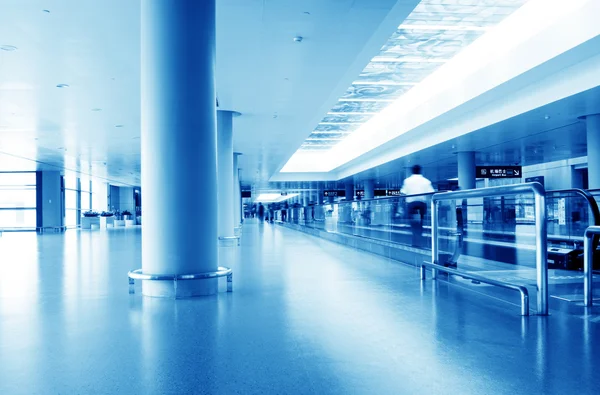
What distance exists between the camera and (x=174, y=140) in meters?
5.80

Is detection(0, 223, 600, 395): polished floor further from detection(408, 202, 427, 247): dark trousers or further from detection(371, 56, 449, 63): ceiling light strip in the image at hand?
detection(371, 56, 449, 63): ceiling light strip

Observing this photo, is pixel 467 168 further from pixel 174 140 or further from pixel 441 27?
pixel 174 140

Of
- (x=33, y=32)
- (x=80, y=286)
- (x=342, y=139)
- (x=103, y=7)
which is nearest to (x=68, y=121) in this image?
(x=33, y=32)

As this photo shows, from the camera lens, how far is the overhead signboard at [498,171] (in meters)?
31.5

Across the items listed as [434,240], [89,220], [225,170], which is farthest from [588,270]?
[89,220]

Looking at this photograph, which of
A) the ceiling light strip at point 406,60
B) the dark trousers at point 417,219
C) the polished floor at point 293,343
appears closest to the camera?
the polished floor at point 293,343

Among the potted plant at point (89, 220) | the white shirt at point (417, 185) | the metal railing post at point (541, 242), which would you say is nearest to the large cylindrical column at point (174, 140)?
the metal railing post at point (541, 242)

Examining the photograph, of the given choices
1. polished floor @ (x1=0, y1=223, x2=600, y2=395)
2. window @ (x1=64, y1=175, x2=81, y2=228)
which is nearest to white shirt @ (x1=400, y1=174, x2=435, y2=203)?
polished floor @ (x1=0, y1=223, x2=600, y2=395)

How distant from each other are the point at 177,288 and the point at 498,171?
30.5 m

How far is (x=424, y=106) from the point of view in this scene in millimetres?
21938

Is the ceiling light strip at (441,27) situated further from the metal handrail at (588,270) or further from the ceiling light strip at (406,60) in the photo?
the metal handrail at (588,270)

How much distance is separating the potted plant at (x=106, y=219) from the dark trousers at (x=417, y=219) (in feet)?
119

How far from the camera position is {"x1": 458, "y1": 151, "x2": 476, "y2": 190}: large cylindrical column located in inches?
1065

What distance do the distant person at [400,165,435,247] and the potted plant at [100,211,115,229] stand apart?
3633 centimetres
